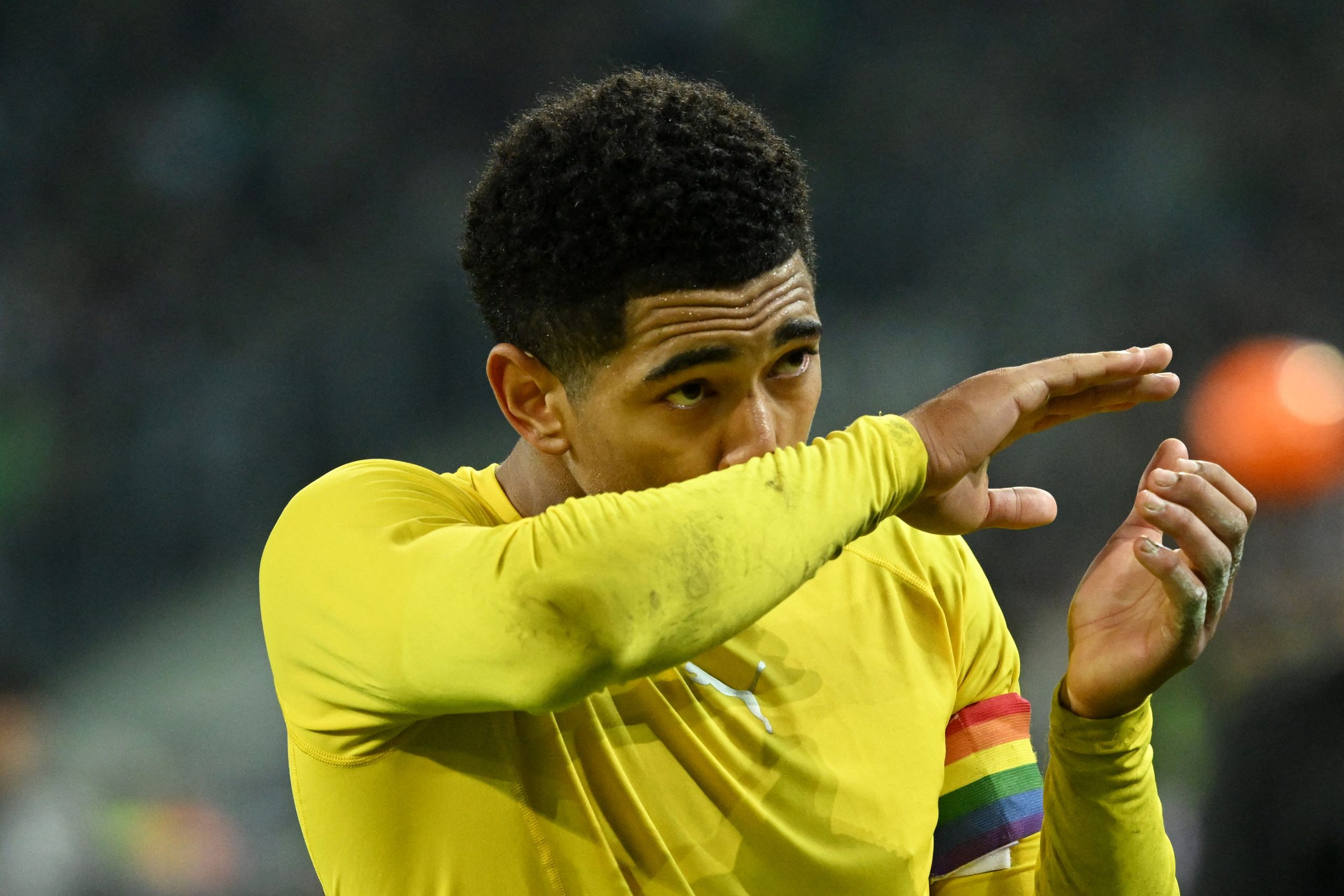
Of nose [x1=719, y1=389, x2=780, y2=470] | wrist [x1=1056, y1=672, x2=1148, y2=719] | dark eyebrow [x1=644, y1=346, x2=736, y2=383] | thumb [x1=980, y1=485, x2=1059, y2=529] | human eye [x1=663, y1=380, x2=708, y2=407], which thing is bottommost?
wrist [x1=1056, y1=672, x2=1148, y2=719]

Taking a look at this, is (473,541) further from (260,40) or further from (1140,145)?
(1140,145)

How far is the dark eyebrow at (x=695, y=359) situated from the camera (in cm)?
107

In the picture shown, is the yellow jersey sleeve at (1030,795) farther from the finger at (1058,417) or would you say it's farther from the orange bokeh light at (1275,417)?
the orange bokeh light at (1275,417)

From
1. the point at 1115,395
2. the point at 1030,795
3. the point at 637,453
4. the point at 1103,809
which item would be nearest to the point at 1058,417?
the point at 1115,395

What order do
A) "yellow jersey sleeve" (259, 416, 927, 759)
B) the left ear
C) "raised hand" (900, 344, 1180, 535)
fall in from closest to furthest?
1. "yellow jersey sleeve" (259, 416, 927, 759)
2. "raised hand" (900, 344, 1180, 535)
3. the left ear

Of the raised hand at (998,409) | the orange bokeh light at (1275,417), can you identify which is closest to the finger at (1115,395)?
the raised hand at (998,409)

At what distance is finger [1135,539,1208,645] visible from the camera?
1.08m

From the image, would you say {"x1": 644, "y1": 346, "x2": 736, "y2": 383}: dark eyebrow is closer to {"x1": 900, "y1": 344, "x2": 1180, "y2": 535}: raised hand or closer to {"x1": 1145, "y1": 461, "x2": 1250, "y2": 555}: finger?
{"x1": 900, "y1": 344, "x2": 1180, "y2": 535}: raised hand

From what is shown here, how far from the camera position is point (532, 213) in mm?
1121

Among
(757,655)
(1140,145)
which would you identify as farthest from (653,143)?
(1140,145)

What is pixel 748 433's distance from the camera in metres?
1.09

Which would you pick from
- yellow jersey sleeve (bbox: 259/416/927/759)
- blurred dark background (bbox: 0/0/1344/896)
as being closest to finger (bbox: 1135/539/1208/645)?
yellow jersey sleeve (bbox: 259/416/927/759)

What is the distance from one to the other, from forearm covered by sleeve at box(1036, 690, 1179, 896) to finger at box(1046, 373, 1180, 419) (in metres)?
0.40

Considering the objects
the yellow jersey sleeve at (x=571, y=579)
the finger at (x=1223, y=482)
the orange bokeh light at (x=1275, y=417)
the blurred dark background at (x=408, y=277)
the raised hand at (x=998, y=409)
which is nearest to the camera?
the yellow jersey sleeve at (x=571, y=579)
